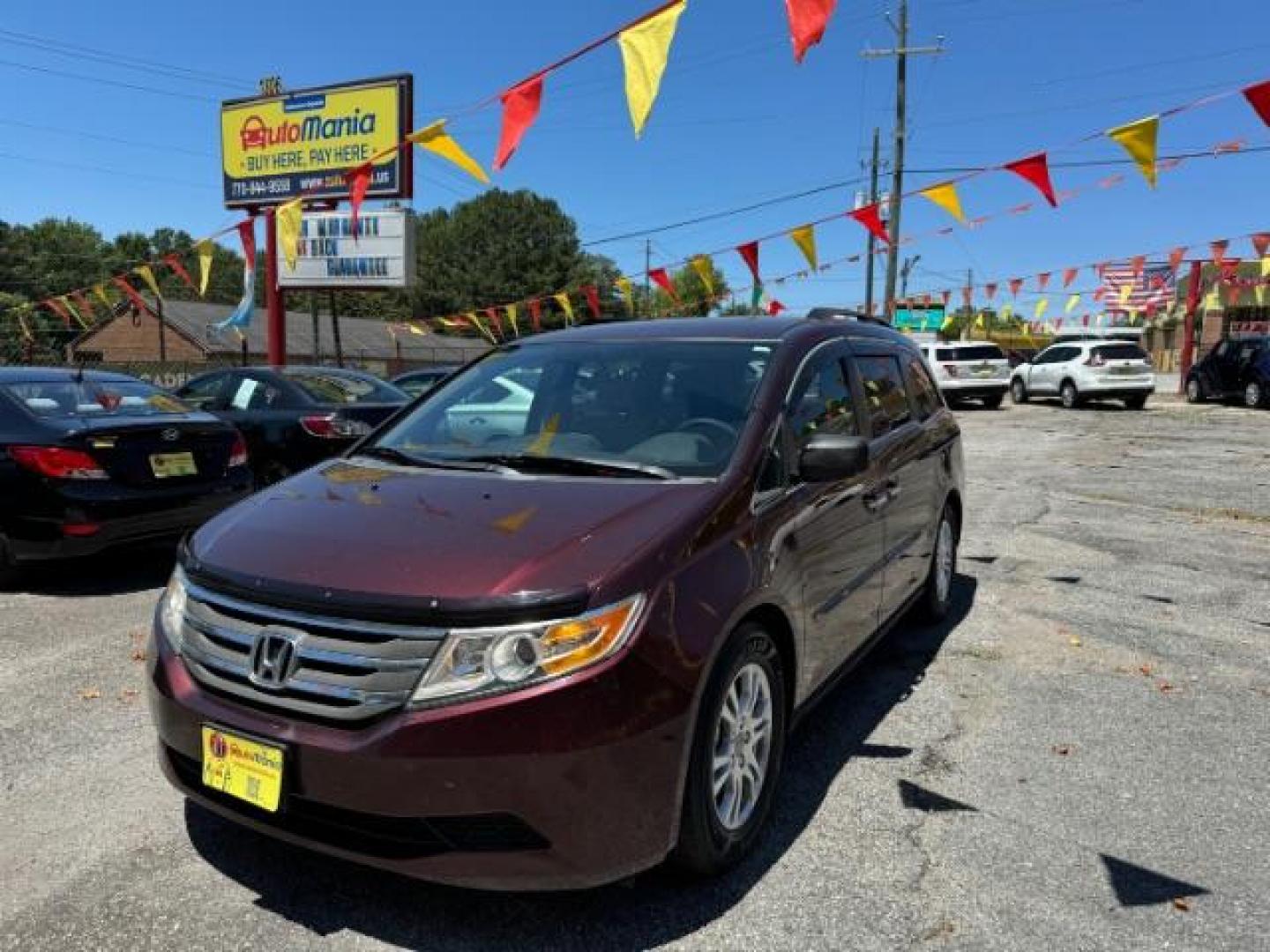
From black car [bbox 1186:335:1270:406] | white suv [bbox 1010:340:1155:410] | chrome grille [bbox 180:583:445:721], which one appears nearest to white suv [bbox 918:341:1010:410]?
white suv [bbox 1010:340:1155:410]

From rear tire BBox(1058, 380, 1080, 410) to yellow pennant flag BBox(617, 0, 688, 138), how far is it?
20.0 meters

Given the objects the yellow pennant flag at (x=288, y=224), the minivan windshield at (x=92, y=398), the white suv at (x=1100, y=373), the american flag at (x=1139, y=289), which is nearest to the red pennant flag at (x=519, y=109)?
the minivan windshield at (x=92, y=398)

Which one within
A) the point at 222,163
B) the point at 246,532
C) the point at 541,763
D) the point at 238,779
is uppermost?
the point at 222,163

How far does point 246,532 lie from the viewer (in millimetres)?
2836

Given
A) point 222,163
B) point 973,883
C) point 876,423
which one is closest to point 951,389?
point 222,163

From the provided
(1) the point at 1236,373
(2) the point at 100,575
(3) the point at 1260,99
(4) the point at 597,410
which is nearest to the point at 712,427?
(4) the point at 597,410

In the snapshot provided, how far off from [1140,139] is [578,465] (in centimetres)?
876

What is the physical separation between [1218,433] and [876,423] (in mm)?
16284

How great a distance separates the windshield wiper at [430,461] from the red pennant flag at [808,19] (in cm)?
453

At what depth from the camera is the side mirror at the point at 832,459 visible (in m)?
3.14

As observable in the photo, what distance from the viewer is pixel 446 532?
2.64 m

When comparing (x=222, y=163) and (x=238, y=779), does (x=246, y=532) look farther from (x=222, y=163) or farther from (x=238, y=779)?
(x=222, y=163)

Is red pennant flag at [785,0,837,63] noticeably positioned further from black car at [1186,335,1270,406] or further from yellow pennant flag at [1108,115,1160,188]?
black car at [1186,335,1270,406]

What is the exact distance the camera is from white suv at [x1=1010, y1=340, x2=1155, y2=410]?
76.6 feet
